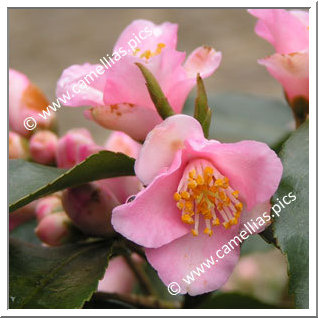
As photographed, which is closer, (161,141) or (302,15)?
(161,141)

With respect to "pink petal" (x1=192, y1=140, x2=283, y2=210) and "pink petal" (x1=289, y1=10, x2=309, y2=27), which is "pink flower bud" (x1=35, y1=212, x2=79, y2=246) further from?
"pink petal" (x1=289, y1=10, x2=309, y2=27)

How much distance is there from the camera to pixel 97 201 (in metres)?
0.60

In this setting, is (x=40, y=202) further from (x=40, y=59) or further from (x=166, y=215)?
(x=40, y=59)

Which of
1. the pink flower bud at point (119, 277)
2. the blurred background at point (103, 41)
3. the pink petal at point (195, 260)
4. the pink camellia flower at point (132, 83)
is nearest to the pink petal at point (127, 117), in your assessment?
the pink camellia flower at point (132, 83)

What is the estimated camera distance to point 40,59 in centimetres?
344

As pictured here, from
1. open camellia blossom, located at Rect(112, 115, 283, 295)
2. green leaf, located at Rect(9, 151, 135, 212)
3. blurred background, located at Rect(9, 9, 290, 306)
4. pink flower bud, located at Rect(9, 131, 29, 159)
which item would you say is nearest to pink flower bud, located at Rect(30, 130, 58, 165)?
pink flower bud, located at Rect(9, 131, 29, 159)

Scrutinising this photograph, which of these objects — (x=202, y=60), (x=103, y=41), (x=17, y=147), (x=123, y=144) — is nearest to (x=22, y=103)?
(x=17, y=147)

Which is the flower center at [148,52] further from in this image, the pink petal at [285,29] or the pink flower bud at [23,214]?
the pink flower bud at [23,214]

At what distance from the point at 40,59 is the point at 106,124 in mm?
2973

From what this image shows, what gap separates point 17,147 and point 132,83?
0.26 metres

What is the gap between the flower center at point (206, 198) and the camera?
53 cm

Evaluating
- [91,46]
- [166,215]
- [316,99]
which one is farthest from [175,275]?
[91,46]

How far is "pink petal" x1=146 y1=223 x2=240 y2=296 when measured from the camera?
508 millimetres

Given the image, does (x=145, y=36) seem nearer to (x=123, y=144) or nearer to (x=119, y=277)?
(x=123, y=144)
